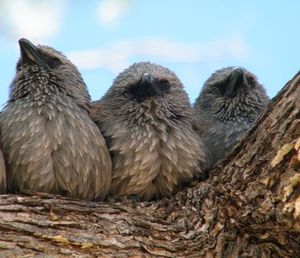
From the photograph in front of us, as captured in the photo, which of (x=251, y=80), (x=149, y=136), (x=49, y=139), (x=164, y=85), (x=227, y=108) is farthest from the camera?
(x=251, y=80)

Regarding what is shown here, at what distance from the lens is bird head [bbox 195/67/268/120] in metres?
4.11

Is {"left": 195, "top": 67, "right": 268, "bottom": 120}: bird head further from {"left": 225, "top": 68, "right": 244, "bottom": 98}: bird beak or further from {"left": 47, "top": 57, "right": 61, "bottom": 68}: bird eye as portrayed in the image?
{"left": 47, "top": 57, "right": 61, "bottom": 68}: bird eye

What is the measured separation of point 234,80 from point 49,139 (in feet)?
4.56

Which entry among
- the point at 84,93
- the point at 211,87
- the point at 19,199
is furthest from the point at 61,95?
the point at 211,87

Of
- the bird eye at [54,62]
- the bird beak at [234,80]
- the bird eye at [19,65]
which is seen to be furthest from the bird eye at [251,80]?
the bird eye at [19,65]

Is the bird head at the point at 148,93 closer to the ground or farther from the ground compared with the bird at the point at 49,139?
farther from the ground

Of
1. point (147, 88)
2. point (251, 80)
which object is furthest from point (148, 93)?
point (251, 80)

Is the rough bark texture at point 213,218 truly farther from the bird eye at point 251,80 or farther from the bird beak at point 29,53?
the bird eye at point 251,80

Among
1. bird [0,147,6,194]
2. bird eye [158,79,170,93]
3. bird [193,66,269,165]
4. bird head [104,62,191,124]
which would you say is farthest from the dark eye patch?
bird [0,147,6,194]

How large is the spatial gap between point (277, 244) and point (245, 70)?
1585 mm

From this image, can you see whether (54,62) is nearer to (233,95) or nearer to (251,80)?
(233,95)

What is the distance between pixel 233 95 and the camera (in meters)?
4.17

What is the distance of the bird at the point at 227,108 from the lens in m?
3.96

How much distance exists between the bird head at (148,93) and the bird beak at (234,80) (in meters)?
0.35
